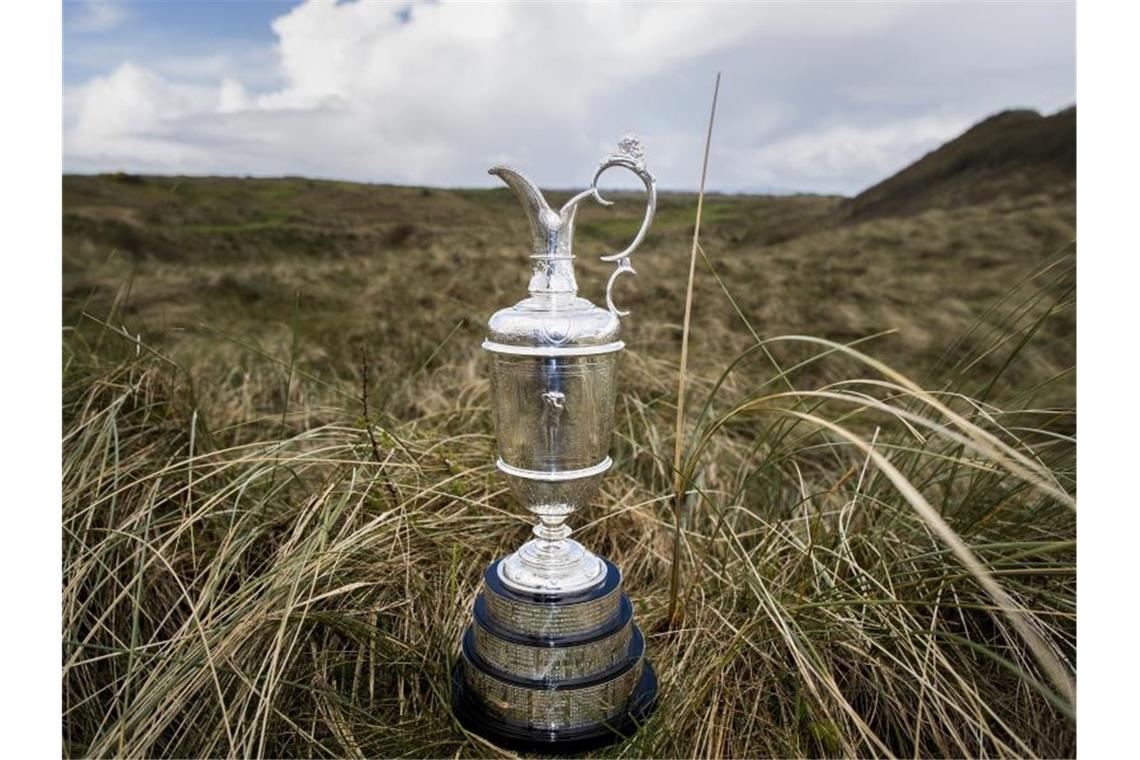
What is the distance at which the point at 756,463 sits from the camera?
3004 millimetres

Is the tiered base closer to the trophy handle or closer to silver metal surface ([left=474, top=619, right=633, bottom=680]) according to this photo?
silver metal surface ([left=474, top=619, right=633, bottom=680])

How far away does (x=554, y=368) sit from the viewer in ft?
5.21

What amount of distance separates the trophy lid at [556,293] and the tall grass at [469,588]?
1.01 feet

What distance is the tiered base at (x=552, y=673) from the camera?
1.66 meters

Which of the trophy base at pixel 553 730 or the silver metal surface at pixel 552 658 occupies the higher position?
the silver metal surface at pixel 552 658

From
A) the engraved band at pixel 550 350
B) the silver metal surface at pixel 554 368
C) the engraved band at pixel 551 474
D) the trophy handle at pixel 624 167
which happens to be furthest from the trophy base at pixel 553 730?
the trophy handle at pixel 624 167

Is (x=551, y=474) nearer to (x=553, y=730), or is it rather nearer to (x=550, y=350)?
(x=550, y=350)

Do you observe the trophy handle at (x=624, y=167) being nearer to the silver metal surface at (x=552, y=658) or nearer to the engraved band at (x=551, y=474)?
the engraved band at (x=551, y=474)

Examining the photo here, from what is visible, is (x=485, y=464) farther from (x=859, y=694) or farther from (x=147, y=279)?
(x=147, y=279)

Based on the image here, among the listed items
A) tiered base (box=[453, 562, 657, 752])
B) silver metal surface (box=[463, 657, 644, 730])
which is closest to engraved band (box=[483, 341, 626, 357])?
tiered base (box=[453, 562, 657, 752])

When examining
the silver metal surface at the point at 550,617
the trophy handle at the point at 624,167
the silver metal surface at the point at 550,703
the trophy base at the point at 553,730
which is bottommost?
the trophy base at the point at 553,730

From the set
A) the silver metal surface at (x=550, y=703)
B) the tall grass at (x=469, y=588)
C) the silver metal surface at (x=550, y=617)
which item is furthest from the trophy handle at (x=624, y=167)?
the silver metal surface at (x=550, y=703)

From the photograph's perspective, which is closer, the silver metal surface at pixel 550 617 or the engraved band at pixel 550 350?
the engraved band at pixel 550 350

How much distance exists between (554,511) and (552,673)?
335 millimetres
